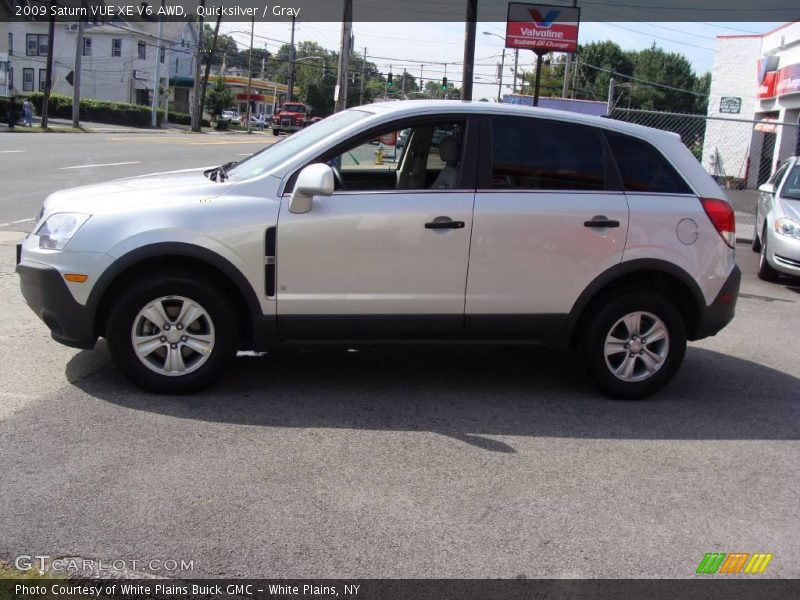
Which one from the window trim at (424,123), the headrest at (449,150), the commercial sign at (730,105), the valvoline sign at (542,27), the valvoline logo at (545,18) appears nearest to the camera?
the window trim at (424,123)

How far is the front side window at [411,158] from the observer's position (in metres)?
5.57

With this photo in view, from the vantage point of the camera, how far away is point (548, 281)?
18.4 feet

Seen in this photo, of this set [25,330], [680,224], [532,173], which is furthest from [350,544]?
[25,330]

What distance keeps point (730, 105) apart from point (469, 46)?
73.2 ft

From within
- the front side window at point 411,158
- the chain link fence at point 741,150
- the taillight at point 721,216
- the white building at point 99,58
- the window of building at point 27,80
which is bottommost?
the taillight at point 721,216

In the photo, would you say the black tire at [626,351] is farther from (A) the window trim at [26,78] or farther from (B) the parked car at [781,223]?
(A) the window trim at [26,78]

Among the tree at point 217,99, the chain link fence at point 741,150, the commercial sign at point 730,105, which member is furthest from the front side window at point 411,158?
the tree at point 217,99

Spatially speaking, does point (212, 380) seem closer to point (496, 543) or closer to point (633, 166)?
point (496, 543)

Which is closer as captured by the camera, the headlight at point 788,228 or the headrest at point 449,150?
the headrest at point 449,150

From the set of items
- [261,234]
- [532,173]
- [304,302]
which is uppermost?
[532,173]

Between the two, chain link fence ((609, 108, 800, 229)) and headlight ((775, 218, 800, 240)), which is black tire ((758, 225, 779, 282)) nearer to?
headlight ((775, 218, 800, 240))

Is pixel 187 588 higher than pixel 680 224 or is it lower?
lower

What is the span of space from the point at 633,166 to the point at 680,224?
501 millimetres

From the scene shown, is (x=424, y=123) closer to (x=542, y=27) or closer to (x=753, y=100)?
(x=542, y=27)
